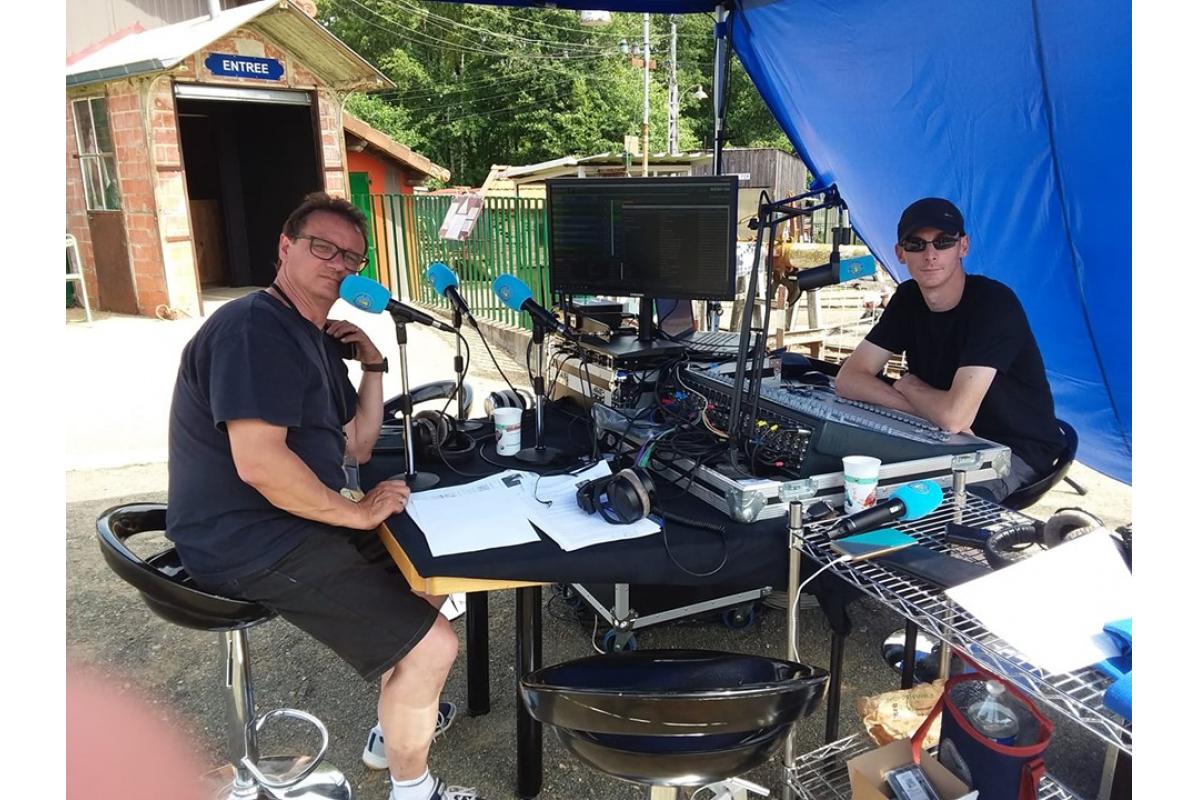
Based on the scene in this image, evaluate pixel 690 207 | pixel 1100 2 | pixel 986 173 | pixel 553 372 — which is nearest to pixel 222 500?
pixel 553 372

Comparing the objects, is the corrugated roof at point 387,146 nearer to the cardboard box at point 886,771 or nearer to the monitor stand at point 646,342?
the monitor stand at point 646,342

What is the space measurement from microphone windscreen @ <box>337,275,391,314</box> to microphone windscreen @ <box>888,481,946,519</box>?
1.29m

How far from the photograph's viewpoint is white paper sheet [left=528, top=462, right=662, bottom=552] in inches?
70.2

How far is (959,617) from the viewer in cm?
142

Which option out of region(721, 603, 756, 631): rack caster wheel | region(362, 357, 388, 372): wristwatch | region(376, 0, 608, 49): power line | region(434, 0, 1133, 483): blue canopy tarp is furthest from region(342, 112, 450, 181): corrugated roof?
region(376, 0, 608, 49): power line

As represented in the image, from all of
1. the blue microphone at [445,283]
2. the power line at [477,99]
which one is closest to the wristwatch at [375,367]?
the blue microphone at [445,283]

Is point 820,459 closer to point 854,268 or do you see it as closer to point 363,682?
point 854,268

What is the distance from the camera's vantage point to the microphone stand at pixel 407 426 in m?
2.08

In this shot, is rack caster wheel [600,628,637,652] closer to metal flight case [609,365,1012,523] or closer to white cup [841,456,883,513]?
metal flight case [609,365,1012,523]

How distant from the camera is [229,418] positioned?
178cm

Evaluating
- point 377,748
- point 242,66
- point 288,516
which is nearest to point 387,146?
point 242,66

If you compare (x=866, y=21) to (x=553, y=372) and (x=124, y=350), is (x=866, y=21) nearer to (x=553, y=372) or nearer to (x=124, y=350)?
(x=553, y=372)

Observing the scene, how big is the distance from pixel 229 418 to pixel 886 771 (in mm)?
1636
